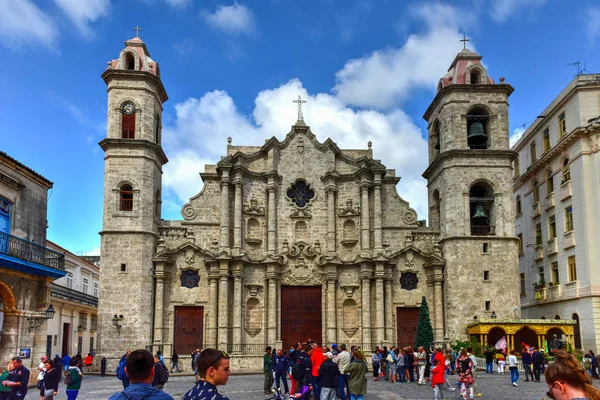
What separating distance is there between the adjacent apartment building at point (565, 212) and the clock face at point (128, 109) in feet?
76.6

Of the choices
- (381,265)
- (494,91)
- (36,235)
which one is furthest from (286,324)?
(494,91)

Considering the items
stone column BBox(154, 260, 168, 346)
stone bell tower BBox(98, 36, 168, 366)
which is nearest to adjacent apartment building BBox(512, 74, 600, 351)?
stone column BBox(154, 260, 168, 346)

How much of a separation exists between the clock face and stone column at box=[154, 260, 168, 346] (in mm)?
8221

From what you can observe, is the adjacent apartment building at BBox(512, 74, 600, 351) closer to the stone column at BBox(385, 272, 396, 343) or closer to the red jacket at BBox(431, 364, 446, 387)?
the stone column at BBox(385, 272, 396, 343)

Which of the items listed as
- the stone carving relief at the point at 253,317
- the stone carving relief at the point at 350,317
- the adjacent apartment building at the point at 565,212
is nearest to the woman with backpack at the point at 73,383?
the stone carving relief at the point at 253,317

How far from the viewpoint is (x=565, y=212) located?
3553 cm

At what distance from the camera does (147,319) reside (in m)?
33.1

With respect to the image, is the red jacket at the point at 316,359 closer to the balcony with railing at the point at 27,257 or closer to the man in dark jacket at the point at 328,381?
the man in dark jacket at the point at 328,381

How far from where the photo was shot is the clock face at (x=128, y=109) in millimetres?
35188

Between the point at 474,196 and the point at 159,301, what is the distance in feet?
60.5

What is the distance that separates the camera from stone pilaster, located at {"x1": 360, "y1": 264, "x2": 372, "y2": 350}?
34.4 meters

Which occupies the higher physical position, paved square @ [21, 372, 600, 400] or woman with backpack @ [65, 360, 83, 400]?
woman with backpack @ [65, 360, 83, 400]

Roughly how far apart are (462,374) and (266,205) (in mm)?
20099

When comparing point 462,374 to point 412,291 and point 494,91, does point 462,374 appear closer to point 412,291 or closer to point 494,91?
point 412,291
